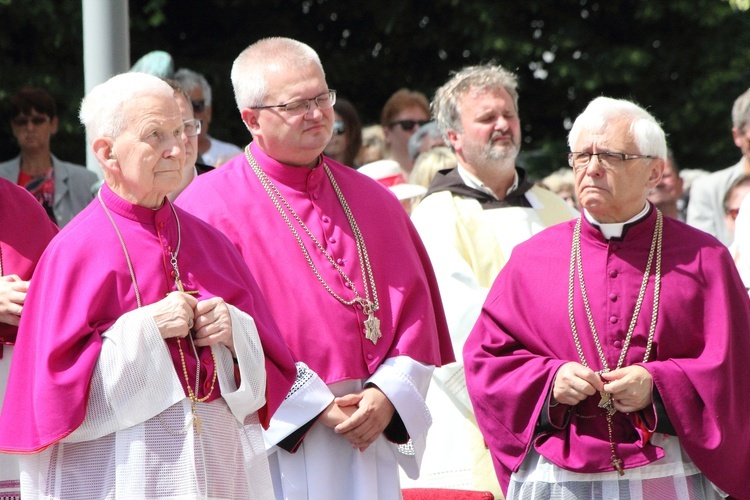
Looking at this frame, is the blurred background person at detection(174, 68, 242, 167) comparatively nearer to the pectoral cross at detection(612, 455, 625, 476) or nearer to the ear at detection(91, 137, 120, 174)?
the ear at detection(91, 137, 120, 174)

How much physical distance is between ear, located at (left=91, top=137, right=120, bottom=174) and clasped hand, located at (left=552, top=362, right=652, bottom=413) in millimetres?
1762

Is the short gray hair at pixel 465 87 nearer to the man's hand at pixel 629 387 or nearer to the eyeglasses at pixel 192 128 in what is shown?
the eyeglasses at pixel 192 128

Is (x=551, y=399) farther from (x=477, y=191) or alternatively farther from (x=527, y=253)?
(x=477, y=191)

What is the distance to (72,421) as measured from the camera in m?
4.27

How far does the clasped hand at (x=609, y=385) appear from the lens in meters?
5.09

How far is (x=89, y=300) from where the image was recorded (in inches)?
172

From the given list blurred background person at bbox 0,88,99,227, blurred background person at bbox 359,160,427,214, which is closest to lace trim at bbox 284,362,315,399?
blurred background person at bbox 359,160,427,214

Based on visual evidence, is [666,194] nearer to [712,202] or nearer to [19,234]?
[712,202]

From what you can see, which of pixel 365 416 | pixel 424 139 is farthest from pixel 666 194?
pixel 365 416

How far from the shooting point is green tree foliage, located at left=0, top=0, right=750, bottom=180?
1203 cm

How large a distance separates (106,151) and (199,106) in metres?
3.95

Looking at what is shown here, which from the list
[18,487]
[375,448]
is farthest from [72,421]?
[375,448]

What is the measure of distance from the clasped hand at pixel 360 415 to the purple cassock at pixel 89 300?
521 mm

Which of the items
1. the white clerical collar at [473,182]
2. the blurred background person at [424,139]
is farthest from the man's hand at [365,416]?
the blurred background person at [424,139]
